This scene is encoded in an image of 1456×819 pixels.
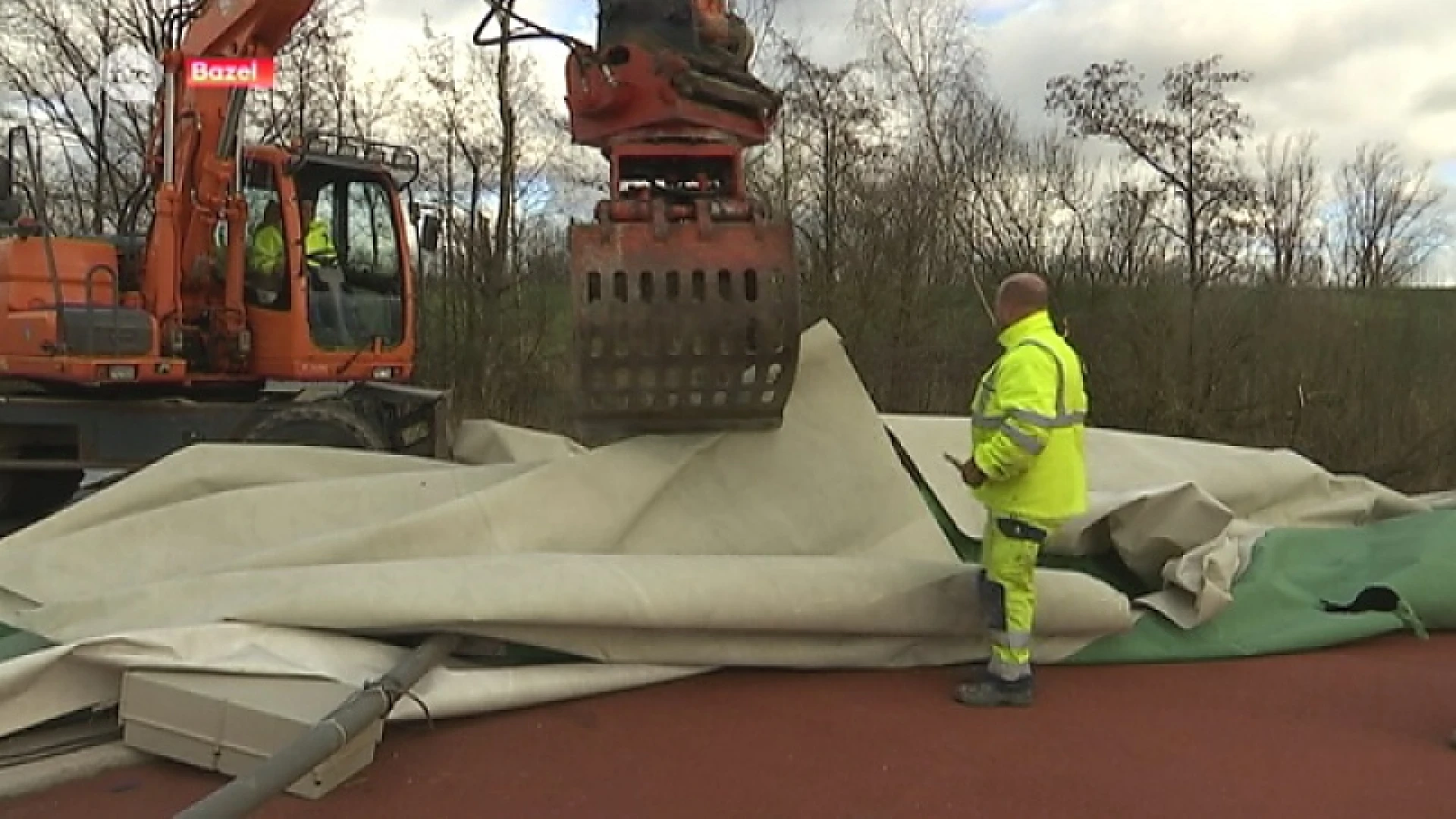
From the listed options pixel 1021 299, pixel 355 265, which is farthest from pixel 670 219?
pixel 355 265

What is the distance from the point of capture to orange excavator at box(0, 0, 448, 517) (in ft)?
28.6

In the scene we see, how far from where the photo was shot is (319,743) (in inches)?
136

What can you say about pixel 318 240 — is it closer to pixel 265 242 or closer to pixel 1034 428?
pixel 265 242

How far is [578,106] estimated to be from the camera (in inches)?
186

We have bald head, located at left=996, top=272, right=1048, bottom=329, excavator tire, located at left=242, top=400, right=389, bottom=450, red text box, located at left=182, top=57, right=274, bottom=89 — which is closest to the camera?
bald head, located at left=996, top=272, right=1048, bottom=329

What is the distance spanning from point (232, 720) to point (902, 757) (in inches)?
78.8

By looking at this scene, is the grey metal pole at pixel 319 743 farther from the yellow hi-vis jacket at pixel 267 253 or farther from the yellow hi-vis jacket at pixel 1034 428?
the yellow hi-vis jacket at pixel 267 253

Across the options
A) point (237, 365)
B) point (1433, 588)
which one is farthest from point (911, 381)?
point (1433, 588)

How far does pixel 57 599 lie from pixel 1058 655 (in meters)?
3.79

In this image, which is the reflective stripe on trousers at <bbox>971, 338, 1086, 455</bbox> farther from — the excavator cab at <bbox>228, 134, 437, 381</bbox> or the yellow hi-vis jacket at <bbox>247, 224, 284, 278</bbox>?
the yellow hi-vis jacket at <bbox>247, 224, 284, 278</bbox>

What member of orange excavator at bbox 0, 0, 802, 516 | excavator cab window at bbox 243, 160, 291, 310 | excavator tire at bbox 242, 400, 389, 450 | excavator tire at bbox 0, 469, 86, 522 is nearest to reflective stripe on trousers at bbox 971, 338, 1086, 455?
excavator tire at bbox 242, 400, 389, 450

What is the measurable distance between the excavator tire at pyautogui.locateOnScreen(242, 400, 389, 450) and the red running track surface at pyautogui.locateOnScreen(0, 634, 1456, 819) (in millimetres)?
4379

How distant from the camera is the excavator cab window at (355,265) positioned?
9.38m

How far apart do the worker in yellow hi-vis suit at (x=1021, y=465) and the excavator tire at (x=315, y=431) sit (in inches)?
191
